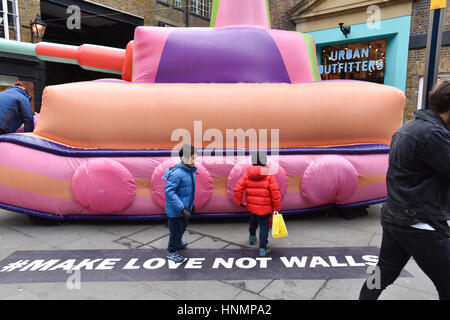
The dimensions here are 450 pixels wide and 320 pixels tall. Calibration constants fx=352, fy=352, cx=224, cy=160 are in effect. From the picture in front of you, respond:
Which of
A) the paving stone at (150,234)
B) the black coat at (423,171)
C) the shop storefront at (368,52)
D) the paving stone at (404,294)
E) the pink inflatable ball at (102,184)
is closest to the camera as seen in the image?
the black coat at (423,171)

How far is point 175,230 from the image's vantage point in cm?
355

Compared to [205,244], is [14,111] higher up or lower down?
higher up

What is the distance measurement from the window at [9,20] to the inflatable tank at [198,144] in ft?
30.7

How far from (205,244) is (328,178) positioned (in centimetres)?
180

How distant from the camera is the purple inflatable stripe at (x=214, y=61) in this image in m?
5.07

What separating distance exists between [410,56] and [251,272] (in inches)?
422

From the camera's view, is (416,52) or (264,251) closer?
(264,251)

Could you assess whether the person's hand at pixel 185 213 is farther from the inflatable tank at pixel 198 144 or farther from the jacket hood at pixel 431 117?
the jacket hood at pixel 431 117

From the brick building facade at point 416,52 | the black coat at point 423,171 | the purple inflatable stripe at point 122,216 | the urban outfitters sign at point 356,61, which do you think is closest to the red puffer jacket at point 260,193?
the purple inflatable stripe at point 122,216

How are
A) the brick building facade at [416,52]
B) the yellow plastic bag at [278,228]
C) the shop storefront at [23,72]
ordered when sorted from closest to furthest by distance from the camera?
the yellow plastic bag at [278,228] → the brick building facade at [416,52] → the shop storefront at [23,72]

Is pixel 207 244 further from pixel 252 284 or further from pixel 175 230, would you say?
pixel 252 284

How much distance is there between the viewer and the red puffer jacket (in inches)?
142

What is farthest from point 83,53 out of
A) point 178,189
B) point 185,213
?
Answer: point 185,213

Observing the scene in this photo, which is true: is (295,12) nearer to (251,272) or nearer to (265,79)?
(265,79)
